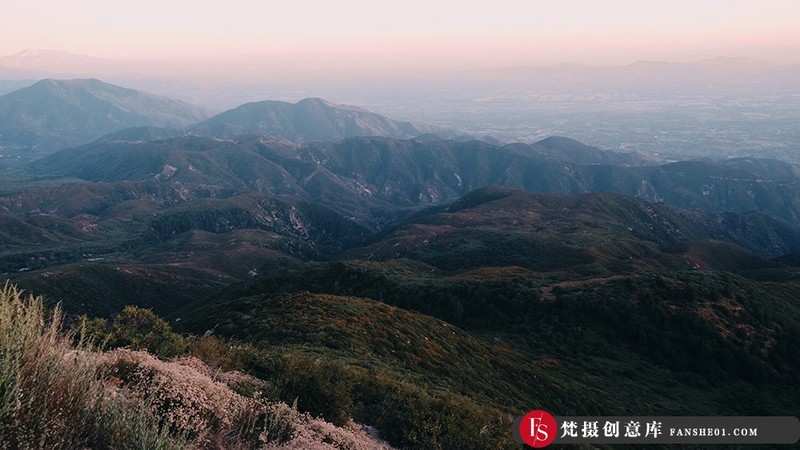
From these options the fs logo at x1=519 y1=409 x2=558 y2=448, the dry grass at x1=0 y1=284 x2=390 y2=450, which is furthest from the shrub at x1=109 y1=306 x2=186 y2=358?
the fs logo at x1=519 y1=409 x2=558 y2=448

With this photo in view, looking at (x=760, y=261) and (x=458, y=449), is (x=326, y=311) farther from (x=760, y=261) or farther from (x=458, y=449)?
(x=760, y=261)

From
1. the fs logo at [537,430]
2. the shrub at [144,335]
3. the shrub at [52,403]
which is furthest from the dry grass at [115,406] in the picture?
the fs logo at [537,430]

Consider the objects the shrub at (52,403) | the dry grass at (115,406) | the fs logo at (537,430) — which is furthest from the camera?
the fs logo at (537,430)

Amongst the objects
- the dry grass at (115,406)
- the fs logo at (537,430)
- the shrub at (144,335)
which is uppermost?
the dry grass at (115,406)

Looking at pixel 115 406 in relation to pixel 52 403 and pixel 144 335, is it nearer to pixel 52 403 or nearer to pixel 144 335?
pixel 52 403

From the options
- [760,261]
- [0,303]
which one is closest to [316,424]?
[0,303]

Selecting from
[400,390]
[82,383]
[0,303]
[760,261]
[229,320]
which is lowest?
[760,261]

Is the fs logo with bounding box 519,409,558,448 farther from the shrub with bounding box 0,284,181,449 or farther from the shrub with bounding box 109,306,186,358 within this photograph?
the shrub with bounding box 0,284,181,449

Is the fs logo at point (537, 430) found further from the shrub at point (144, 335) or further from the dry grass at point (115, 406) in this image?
the shrub at point (144, 335)

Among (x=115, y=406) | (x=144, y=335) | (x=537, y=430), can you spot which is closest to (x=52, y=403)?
(x=115, y=406)
